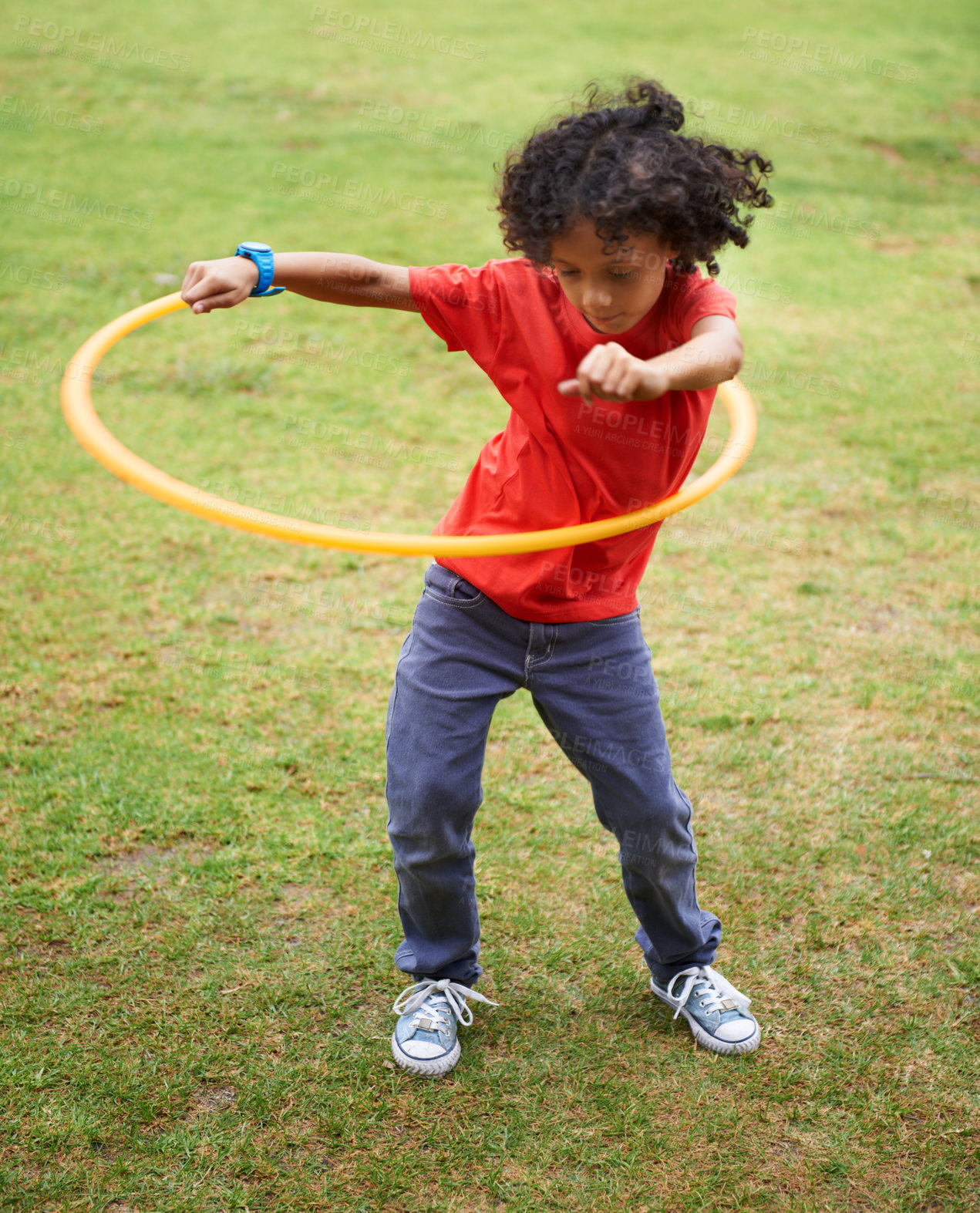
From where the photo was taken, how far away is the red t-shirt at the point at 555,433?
2.07 metres

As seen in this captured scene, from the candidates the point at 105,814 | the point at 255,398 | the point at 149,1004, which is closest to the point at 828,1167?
the point at 149,1004

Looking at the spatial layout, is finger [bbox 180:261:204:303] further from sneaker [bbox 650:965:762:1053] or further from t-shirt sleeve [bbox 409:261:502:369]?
sneaker [bbox 650:965:762:1053]

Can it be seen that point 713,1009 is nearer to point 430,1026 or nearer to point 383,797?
point 430,1026

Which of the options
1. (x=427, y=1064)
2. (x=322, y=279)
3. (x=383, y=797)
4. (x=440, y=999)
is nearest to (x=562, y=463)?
(x=322, y=279)

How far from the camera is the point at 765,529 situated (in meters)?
5.01

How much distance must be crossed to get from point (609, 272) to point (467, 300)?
1.09ft

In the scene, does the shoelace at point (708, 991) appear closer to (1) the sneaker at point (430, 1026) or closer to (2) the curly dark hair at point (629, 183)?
(1) the sneaker at point (430, 1026)

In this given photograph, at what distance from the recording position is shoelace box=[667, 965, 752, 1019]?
252 centimetres

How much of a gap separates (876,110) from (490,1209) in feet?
44.0

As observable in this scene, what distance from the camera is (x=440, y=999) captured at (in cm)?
251

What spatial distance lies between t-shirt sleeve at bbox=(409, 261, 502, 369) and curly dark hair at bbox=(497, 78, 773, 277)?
102mm

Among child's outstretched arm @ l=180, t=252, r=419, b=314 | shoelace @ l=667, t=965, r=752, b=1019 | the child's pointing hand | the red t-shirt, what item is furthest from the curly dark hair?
shoelace @ l=667, t=965, r=752, b=1019

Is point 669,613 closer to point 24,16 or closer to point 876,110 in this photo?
point 876,110

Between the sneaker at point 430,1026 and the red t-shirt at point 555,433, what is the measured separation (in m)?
0.99
